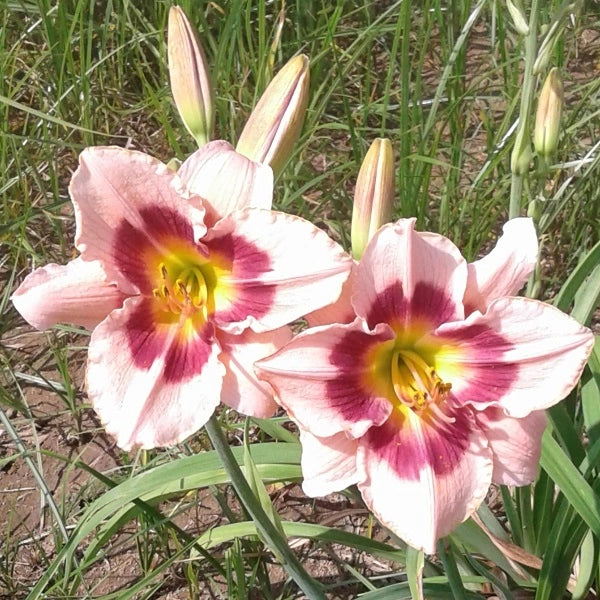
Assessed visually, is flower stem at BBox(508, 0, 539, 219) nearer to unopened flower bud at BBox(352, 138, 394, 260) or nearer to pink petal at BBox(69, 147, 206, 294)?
unopened flower bud at BBox(352, 138, 394, 260)

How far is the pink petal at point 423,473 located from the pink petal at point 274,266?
186mm

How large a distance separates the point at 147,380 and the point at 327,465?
228 millimetres

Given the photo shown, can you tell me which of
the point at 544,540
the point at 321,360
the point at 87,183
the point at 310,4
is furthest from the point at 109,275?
the point at 310,4

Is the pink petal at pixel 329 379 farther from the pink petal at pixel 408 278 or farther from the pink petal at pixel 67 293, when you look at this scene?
the pink petal at pixel 67 293

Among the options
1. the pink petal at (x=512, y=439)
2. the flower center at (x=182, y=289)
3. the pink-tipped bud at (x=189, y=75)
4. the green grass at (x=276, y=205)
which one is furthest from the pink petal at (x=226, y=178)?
the green grass at (x=276, y=205)

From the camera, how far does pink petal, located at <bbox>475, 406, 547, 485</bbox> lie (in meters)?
0.96

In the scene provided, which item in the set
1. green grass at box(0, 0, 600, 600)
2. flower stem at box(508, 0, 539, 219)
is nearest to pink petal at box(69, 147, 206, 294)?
green grass at box(0, 0, 600, 600)

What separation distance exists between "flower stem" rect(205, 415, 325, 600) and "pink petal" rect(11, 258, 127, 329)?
19 cm

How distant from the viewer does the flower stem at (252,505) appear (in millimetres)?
989

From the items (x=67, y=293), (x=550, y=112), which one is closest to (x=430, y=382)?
(x=67, y=293)

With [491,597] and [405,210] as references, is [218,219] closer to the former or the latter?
[405,210]

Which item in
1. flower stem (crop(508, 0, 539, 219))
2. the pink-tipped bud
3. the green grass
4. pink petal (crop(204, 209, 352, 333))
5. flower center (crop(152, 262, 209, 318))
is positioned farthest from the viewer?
the green grass

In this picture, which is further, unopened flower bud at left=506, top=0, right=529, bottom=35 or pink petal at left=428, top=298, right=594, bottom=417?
unopened flower bud at left=506, top=0, right=529, bottom=35

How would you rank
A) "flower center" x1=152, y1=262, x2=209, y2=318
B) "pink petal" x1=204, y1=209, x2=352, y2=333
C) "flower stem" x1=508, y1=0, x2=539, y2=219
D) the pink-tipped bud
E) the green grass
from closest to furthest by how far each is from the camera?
"pink petal" x1=204, y1=209, x2=352, y2=333 < "flower center" x1=152, y1=262, x2=209, y2=318 < the pink-tipped bud < "flower stem" x1=508, y1=0, x2=539, y2=219 < the green grass
